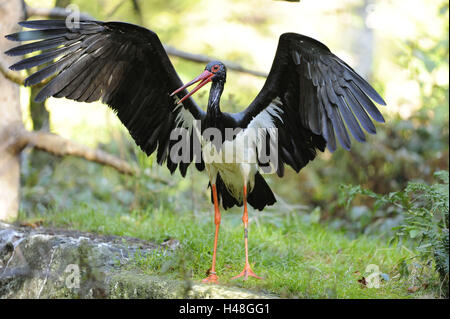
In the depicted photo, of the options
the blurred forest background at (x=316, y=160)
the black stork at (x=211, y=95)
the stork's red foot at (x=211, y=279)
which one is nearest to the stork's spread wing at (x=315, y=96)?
the black stork at (x=211, y=95)

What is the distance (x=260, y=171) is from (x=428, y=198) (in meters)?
1.40

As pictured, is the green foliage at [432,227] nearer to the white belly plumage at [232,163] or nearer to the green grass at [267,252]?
the green grass at [267,252]

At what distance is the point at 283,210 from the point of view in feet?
21.4

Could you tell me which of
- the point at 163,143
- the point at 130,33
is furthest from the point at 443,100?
the point at 130,33

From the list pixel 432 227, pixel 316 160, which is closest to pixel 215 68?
pixel 432 227

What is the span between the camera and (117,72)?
427cm

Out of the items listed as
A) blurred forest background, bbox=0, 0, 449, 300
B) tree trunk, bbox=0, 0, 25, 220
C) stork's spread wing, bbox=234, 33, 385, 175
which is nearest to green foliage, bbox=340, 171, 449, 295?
blurred forest background, bbox=0, 0, 449, 300

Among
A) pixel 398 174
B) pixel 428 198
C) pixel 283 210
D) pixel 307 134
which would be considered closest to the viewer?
pixel 428 198

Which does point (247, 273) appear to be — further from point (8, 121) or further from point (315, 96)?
point (8, 121)

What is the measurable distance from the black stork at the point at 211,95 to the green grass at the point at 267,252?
0.28 metres
